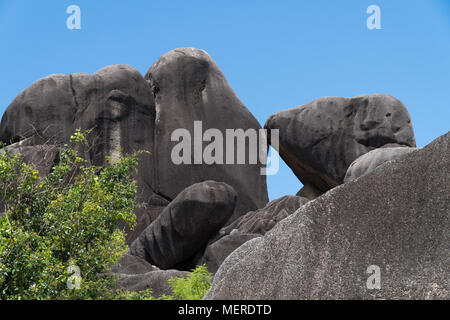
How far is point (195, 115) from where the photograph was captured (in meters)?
22.8

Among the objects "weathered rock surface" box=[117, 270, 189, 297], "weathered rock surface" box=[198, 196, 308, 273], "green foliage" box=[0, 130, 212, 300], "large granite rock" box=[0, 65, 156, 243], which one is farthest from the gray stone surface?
"large granite rock" box=[0, 65, 156, 243]

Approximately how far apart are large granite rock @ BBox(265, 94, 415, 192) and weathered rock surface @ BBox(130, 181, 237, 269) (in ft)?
26.2

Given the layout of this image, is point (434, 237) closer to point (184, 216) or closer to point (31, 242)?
point (31, 242)

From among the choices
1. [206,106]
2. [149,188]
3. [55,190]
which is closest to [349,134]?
[206,106]

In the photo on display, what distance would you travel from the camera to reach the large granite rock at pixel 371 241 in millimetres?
3234

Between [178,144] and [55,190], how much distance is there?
14163 millimetres

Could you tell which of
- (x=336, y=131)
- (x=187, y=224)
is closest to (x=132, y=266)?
(x=187, y=224)

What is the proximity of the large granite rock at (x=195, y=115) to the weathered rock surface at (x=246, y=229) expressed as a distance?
14.7 ft

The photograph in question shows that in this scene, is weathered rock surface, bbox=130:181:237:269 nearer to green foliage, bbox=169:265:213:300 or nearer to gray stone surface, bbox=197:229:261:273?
gray stone surface, bbox=197:229:261:273

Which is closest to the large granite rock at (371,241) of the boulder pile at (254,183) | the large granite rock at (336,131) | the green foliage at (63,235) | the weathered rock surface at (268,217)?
the boulder pile at (254,183)

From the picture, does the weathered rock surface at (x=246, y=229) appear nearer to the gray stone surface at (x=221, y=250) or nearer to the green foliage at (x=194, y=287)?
the gray stone surface at (x=221, y=250)

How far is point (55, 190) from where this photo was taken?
7.98 meters

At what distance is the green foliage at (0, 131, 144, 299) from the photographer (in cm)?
604

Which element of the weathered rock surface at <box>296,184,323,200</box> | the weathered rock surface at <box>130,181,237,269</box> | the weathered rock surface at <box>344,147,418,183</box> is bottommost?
the weathered rock surface at <box>296,184,323,200</box>
